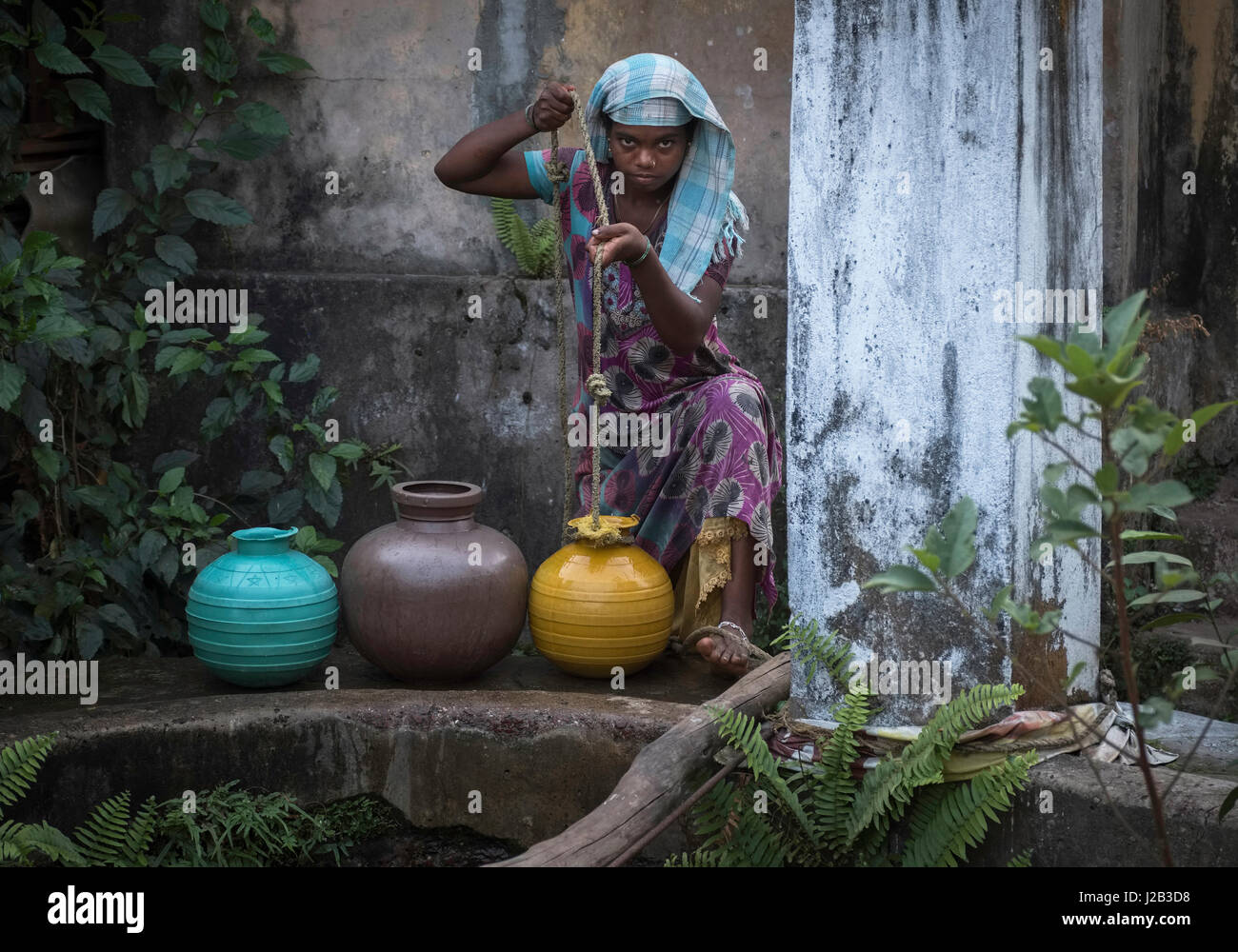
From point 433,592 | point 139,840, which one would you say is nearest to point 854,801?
point 433,592

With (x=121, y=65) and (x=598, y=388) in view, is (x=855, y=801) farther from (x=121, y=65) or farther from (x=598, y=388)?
(x=121, y=65)

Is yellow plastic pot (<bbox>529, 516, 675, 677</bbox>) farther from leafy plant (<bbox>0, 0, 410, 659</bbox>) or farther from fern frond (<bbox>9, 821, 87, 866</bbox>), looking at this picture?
fern frond (<bbox>9, 821, 87, 866</bbox>)

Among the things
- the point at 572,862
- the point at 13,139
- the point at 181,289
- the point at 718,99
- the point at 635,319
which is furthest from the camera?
the point at 718,99

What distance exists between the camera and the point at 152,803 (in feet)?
11.3

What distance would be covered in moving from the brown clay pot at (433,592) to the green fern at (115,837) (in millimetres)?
852

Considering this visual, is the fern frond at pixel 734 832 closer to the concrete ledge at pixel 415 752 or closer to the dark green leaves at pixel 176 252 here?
the concrete ledge at pixel 415 752

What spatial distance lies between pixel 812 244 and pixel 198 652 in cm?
207

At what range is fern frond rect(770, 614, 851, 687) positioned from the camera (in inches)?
122

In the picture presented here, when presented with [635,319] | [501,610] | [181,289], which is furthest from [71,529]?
[635,319]

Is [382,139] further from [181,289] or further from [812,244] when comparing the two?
[812,244]

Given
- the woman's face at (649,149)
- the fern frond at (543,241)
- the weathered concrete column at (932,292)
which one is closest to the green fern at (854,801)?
the weathered concrete column at (932,292)

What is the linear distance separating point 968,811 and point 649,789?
0.66m

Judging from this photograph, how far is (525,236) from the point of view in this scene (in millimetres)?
5105

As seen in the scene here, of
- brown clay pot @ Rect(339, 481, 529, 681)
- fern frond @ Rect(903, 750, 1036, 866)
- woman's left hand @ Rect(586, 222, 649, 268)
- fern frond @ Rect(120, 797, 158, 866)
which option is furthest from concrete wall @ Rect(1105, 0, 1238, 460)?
fern frond @ Rect(120, 797, 158, 866)
